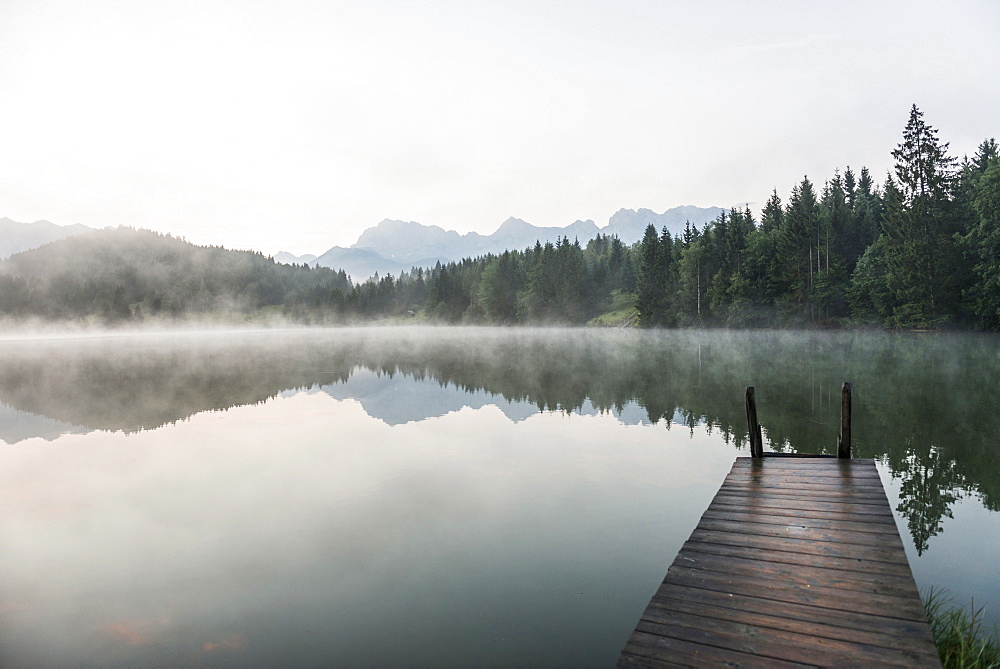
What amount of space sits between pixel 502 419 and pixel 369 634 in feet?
54.6

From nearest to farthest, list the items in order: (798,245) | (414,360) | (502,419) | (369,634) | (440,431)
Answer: (369,634), (440,431), (502,419), (414,360), (798,245)

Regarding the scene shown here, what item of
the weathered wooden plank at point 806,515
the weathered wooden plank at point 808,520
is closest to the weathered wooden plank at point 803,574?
the weathered wooden plank at point 808,520

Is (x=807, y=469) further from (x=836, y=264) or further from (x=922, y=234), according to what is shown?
(x=836, y=264)

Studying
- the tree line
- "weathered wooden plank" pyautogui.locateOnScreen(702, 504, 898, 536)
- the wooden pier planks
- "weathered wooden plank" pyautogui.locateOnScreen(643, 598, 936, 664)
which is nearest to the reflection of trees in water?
the wooden pier planks

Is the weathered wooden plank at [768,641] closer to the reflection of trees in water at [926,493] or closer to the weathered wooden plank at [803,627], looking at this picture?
the weathered wooden plank at [803,627]

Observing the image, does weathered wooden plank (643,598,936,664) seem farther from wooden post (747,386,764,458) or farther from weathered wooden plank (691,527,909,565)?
wooden post (747,386,764,458)

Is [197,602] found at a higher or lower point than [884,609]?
lower

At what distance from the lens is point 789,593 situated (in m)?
6.18

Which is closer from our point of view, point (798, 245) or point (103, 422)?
point (103, 422)

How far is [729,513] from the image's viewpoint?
9.05m

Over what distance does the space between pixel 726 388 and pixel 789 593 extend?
25.5 meters

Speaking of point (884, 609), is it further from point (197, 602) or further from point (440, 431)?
point (440, 431)

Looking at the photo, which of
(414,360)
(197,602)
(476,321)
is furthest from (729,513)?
(476,321)

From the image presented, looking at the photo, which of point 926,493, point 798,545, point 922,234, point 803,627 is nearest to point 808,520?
point 798,545
